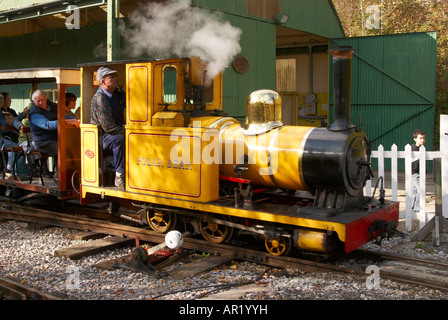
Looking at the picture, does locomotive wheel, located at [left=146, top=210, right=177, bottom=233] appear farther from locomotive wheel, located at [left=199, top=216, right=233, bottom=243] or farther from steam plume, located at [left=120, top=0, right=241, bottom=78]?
steam plume, located at [left=120, top=0, right=241, bottom=78]

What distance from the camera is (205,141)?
18.6 ft

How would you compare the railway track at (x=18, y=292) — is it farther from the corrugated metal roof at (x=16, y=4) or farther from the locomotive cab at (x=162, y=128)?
the corrugated metal roof at (x=16, y=4)

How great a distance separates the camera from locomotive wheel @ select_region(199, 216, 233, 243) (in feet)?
19.6

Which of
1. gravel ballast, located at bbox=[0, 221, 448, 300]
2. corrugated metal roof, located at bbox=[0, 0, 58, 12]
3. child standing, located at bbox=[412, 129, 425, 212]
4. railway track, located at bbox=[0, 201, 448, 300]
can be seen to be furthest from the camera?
corrugated metal roof, located at bbox=[0, 0, 58, 12]

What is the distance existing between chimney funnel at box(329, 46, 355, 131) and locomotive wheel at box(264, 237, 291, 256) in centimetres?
140

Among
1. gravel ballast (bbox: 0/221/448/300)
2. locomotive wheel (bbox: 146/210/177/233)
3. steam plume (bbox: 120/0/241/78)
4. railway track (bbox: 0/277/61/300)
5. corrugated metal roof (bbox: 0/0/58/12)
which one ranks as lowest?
gravel ballast (bbox: 0/221/448/300)

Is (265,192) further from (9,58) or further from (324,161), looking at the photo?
(9,58)

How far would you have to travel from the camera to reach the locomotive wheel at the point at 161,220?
6449 mm

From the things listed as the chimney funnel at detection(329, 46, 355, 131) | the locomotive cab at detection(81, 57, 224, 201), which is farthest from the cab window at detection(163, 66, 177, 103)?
the chimney funnel at detection(329, 46, 355, 131)

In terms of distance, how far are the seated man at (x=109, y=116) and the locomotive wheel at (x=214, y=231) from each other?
1304 millimetres

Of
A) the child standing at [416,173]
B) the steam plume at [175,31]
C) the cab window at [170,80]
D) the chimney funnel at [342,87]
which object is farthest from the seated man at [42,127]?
the child standing at [416,173]

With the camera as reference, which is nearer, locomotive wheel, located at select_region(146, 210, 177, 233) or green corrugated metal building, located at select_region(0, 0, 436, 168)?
locomotive wheel, located at select_region(146, 210, 177, 233)

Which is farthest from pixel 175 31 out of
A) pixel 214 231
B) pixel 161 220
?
pixel 214 231
